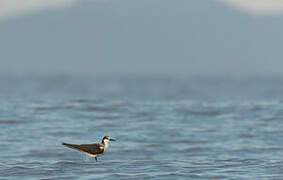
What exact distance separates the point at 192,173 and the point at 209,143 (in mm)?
6552

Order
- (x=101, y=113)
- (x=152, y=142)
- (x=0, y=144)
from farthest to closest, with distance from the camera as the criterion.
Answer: (x=101, y=113), (x=152, y=142), (x=0, y=144)

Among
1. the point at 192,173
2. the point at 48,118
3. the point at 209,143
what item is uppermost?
the point at 48,118

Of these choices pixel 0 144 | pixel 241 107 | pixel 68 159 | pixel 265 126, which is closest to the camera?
pixel 68 159

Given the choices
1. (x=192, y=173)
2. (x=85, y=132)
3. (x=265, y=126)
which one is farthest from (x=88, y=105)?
(x=192, y=173)

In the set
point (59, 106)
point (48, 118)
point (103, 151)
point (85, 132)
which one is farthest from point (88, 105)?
point (103, 151)

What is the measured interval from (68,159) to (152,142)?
4282 millimetres

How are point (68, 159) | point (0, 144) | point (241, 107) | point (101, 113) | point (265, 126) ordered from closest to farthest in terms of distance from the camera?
1. point (68, 159)
2. point (0, 144)
3. point (265, 126)
4. point (101, 113)
5. point (241, 107)

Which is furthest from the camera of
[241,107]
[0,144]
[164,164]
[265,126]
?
[241,107]

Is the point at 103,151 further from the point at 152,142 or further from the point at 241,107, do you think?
the point at 241,107

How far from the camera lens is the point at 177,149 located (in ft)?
75.8

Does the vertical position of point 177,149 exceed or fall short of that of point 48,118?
it falls short

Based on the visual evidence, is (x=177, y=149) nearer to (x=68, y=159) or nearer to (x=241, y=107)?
(x=68, y=159)

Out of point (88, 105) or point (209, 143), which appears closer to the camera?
point (209, 143)

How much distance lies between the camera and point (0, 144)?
22547 mm
